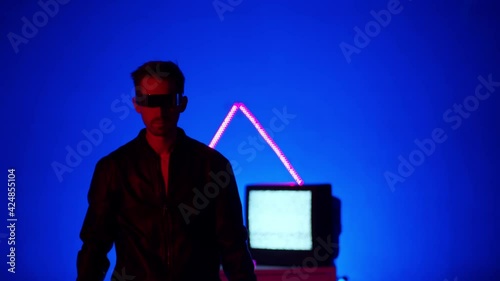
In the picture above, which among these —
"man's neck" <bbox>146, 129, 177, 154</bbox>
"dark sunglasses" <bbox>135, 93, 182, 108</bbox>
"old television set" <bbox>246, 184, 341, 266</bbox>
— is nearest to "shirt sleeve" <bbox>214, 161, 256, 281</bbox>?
"man's neck" <bbox>146, 129, 177, 154</bbox>

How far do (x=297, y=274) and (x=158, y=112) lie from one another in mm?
1711

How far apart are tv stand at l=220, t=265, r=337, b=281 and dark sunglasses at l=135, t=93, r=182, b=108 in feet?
5.33

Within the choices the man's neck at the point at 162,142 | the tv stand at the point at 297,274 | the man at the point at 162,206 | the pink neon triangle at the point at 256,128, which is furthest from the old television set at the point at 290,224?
the man's neck at the point at 162,142

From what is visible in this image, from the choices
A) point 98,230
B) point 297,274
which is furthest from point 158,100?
point 297,274

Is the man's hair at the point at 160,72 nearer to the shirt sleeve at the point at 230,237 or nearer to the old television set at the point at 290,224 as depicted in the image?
the shirt sleeve at the point at 230,237

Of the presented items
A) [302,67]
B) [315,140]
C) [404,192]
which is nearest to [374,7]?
[302,67]

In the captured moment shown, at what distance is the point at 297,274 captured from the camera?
123 inches

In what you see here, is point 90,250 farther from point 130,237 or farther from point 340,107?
point 340,107

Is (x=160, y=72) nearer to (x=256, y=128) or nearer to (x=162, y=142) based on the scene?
(x=162, y=142)

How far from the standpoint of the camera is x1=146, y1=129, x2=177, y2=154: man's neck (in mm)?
1862

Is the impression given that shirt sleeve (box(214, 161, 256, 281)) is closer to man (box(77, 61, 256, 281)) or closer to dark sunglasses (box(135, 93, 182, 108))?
man (box(77, 61, 256, 281))

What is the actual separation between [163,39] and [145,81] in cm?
201

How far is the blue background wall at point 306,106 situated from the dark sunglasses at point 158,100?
1.91 metres

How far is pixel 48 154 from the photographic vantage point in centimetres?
372
